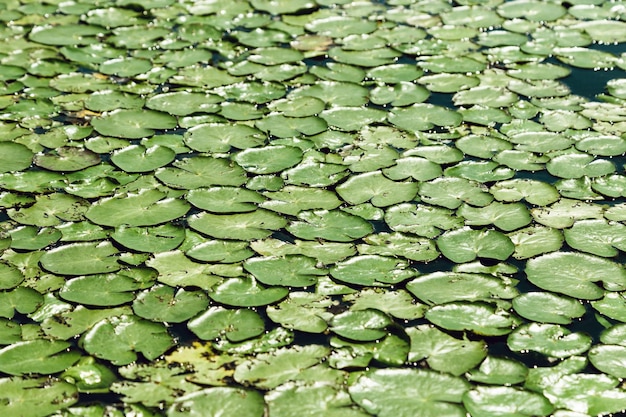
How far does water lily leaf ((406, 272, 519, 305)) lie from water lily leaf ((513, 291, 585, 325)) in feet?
0.23

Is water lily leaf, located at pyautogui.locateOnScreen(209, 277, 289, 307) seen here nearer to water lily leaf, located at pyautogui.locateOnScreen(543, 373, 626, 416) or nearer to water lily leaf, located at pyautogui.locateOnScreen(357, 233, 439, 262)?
water lily leaf, located at pyautogui.locateOnScreen(357, 233, 439, 262)

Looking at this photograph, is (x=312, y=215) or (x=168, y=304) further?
(x=312, y=215)

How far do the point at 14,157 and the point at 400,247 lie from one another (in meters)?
2.10

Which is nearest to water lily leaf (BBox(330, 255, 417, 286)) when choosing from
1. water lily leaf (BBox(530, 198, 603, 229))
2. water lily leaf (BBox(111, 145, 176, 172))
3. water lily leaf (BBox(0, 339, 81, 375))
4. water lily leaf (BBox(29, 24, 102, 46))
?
water lily leaf (BBox(530, 198, 603, 229))

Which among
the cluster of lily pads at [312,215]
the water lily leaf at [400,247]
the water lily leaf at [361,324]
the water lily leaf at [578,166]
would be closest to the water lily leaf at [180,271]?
the cluster of lily pads at [312,215]

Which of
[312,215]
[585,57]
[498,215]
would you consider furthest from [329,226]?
[585,57]

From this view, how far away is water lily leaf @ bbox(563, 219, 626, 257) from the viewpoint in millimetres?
3945

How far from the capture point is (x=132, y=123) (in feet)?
16.3

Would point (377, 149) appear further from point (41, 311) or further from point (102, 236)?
point (41, 311)

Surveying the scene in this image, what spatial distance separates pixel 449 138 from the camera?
485cm

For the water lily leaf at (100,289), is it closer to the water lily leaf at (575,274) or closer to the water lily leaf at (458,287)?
the water lily leaf at (458,287)

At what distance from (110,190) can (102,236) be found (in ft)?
1.34

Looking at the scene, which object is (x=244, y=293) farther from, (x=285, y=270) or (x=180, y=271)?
(x=180, y=271)

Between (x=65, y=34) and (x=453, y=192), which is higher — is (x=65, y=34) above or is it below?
above
